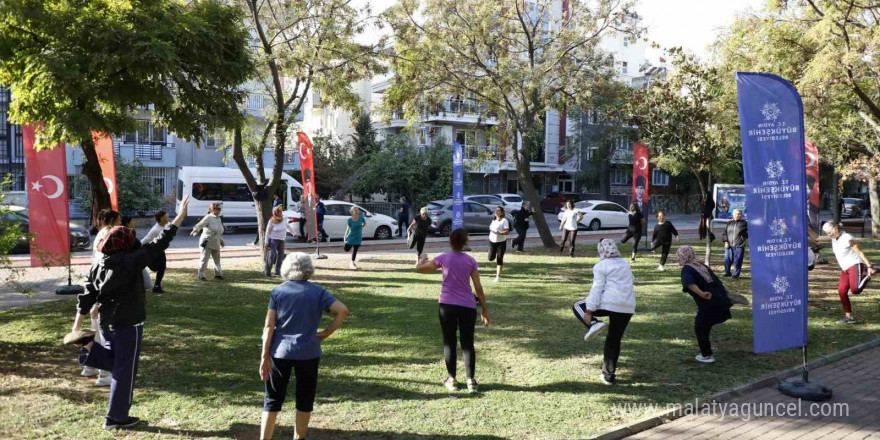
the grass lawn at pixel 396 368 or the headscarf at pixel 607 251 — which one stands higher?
the headscarf at pixel 607 251

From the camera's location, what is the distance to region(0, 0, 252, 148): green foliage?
27.3 ft

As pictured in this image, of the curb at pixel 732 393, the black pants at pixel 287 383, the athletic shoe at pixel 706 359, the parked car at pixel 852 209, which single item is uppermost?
the parked car at pixel 852 209

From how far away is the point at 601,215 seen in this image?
96.6ft

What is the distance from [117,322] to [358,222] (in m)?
10.4

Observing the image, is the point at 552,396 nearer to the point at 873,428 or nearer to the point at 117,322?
the point at 873,428

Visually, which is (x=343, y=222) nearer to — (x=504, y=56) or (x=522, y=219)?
(x=522, y=219)

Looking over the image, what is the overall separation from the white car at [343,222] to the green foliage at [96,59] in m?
13.1

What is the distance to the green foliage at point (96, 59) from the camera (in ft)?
27.3

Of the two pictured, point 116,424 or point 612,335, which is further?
point 612,335

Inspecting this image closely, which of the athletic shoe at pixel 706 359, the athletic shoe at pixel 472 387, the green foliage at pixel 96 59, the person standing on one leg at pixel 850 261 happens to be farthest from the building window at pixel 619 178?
the athletic shoe at pixel 472 387

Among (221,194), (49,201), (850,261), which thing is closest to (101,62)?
Answer: (49,201)

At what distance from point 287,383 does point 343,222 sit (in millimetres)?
18687

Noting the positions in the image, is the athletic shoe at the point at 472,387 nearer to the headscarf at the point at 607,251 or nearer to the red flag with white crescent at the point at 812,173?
the headscarf at the point at 607,251

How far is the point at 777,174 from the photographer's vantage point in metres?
6.92
